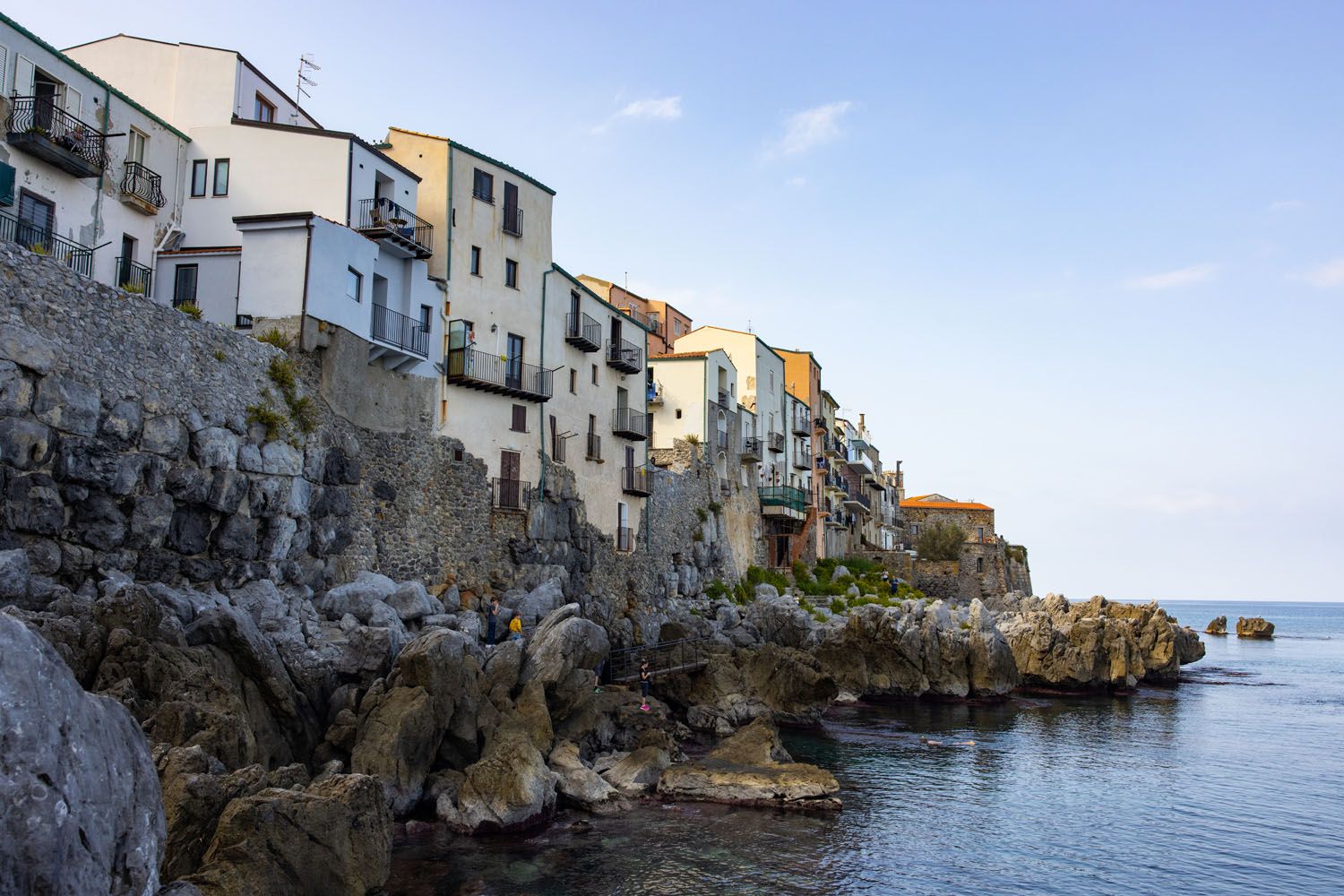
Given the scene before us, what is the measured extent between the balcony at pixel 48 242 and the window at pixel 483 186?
12905mm

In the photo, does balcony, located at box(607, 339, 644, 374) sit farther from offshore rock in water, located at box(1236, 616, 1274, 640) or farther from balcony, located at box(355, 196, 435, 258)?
offshore rock in water, located at box(1236, 616, 1274, 640)

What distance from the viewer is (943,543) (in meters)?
86.5

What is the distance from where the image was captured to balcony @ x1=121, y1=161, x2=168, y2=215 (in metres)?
28.6

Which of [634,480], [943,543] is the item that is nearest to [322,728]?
[634,480]

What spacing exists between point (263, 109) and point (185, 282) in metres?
8.00

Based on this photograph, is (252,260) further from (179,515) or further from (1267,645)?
(1267,645)

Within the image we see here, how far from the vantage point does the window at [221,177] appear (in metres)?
31.2

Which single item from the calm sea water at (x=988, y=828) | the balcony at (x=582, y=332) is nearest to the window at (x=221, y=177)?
the balcony at (x=582, y=332)

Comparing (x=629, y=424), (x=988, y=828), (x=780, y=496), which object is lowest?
(x=988, y=828)

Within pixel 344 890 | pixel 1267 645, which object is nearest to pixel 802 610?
pixel 344 890

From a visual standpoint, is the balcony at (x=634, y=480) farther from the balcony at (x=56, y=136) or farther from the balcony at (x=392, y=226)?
the balcony at (x=56, y=136)

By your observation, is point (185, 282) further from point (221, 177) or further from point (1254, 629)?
point (1254, 629)

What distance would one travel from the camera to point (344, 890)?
1402 centimetres

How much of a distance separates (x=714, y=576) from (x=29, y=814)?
1799 inches
